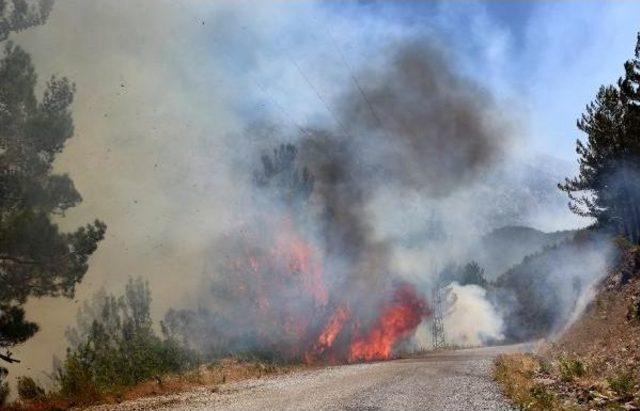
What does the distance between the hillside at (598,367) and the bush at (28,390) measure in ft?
49.7

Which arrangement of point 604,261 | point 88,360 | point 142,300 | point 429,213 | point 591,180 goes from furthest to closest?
point 429,213, point 142,300, point 604,261, point 591,180, point 88,360

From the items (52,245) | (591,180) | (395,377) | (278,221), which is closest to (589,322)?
(591,180)

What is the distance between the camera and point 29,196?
69.1 ft

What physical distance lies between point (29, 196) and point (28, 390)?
836 cm

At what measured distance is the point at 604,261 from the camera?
1549 inches

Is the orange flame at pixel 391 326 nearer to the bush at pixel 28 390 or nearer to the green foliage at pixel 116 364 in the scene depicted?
the green foliage at pixel 116 364

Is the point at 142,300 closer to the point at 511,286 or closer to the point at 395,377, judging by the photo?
the point at 395,377

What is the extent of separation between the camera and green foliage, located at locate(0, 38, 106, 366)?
20203 mm

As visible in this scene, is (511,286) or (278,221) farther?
(511,286)

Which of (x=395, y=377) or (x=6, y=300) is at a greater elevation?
(x=6, y=300)

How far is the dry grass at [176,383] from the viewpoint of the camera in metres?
15.1

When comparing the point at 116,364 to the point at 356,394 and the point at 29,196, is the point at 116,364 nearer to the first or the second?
the point at 29,196

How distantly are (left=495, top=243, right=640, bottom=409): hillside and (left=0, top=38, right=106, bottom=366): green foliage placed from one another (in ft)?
59.7

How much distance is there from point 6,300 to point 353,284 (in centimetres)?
2483
